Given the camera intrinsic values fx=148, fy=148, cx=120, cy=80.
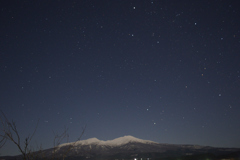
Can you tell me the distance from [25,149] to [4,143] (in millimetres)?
1391

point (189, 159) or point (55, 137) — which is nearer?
point (55, 137)

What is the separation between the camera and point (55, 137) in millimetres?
3842

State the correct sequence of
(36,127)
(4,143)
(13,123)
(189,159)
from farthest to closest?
(189,159), (4,143), (36,127), (13,123)

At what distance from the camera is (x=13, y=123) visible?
297 centimetres

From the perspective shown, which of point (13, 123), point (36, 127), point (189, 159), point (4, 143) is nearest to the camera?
point (13, 123)

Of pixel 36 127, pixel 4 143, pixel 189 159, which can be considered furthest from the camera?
pixel 189 159

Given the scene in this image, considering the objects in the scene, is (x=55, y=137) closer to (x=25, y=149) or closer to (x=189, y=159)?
(x=25, y=149)

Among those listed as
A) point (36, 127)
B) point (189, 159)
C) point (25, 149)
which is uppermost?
point (36, 127)

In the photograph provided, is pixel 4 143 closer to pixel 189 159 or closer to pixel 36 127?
pixel 36 127

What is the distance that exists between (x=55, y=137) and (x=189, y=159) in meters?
134

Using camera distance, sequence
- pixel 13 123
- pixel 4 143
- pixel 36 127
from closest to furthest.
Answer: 1. pixel 13 123
2. pixel 36 127
3. pixel 4 143

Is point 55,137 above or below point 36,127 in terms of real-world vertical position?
below

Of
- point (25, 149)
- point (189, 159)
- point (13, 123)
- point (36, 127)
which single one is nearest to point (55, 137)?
point (36, 127)

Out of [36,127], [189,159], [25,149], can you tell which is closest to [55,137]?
[36,127]
